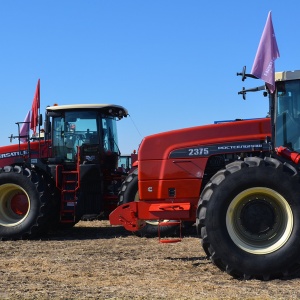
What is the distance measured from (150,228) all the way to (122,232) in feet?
4.00

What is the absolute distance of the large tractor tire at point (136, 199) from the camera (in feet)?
34.7

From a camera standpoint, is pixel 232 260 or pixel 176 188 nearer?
pixel 232 260

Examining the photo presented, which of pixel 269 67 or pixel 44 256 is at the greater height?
pixel 269 67

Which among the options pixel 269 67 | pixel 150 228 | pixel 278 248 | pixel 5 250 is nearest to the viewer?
pixel 278 248

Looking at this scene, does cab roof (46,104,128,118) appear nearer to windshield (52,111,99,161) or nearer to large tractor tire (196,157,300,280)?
windshield (52,111,99,161)

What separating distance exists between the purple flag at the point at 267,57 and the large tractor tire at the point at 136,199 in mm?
4251

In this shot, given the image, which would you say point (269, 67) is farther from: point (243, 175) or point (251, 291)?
point (251, 291)

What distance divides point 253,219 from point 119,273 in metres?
1.75

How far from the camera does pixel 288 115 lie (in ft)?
23.0

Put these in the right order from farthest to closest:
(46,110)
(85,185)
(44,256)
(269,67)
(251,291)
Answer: (46,110), (85,185), (44,256), (269,67), (251,291)

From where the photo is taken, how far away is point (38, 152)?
12.6 metres

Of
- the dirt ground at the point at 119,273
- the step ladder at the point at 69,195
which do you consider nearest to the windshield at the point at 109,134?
the step ladder at the point at 69,195

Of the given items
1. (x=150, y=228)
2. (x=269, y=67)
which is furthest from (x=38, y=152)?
(x=269, y=67)

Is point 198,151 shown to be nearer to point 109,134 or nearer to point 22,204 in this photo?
point 22,204
